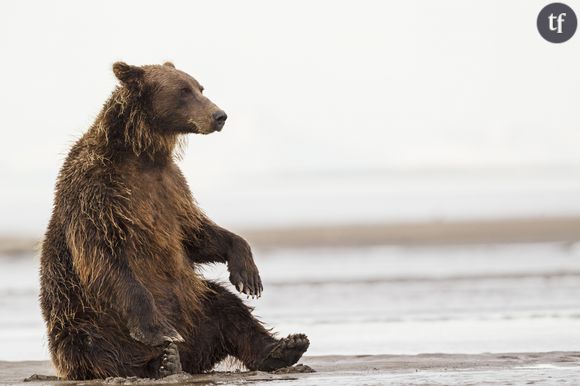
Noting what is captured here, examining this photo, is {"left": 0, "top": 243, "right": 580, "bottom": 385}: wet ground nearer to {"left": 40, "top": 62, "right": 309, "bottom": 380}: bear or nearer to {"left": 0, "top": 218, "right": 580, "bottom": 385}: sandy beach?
{"left": 0, "top": 218, "right": 580, "bottom": 385}: sandy beach

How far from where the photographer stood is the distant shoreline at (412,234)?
25594 mm

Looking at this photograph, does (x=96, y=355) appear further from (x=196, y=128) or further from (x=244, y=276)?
(x=196, y=128)

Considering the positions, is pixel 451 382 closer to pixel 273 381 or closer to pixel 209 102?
pixel 273 381

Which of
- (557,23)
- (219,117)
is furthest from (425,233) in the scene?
(219,117)

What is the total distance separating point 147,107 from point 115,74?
1.03 feet

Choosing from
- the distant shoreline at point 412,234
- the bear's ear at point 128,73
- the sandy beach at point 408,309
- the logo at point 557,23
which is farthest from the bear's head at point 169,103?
the distant shoreline at point 412,234

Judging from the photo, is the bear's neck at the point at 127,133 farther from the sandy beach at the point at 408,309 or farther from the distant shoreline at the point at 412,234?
the distant shoreline at the point at 412,234

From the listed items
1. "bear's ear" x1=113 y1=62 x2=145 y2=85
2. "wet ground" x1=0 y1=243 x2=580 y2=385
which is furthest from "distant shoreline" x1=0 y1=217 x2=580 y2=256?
"bear's ear" x1=113 y1=62 x2=145 y2=85

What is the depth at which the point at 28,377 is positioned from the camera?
1005 centimetres

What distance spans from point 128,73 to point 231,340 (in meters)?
1.96

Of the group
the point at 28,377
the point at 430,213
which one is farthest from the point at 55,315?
the point at 430,213

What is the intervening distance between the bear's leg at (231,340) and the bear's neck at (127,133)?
3.48 ft

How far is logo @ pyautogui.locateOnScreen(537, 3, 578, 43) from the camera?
19422mm

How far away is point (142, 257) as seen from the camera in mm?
9500
